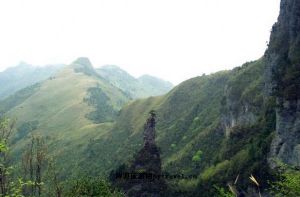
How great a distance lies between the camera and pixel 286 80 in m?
127

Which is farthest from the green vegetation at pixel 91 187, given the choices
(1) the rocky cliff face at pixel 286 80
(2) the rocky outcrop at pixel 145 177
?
(1) the rocky cliff face at pixel 286 80

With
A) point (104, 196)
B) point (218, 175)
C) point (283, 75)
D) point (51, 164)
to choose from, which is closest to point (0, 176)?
point (51, 164)

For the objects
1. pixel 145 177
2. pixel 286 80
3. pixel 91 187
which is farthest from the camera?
pixel 145 177

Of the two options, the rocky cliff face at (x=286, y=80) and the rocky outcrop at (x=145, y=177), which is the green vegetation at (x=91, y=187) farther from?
the rocky cliff face at (x=286, y=80)

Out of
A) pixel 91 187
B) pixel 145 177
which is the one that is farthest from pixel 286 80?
pixel 91 187

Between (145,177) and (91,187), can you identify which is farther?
(145,177)

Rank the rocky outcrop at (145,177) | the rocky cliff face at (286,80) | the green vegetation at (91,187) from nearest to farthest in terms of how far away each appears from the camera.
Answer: the green vegetation at (91,187), the rocky cliff face at (286,80), the rocky outcrop at (145,177)

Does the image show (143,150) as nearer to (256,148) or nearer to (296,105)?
(256,148)

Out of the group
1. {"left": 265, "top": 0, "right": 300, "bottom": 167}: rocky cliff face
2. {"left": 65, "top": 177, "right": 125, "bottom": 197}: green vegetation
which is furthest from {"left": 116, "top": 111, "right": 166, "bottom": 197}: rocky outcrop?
{"left": 65, "top": 177, "right": 125, "bottom": 197}: green vegetation

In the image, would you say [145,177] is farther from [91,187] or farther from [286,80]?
[286,80]

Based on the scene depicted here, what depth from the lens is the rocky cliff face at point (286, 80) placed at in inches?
4601

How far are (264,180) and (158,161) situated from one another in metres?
31.0

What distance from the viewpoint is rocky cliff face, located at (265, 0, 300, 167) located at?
383ft

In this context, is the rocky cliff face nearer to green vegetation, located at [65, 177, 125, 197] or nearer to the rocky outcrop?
the rocky outcrop
